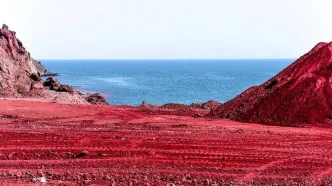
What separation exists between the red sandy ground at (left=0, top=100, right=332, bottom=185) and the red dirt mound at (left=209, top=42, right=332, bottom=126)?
2172 millimetres

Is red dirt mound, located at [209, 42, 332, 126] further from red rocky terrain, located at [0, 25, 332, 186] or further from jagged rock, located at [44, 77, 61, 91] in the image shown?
jagged rock, located at [44, 77, 61, 91]

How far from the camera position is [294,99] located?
1187 inches

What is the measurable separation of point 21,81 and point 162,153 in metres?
35.4

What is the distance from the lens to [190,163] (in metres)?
17.6

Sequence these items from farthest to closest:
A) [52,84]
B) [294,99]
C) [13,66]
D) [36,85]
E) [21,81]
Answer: [52,84] → [36,85] → [13,66] → [21,81] → [294,99]

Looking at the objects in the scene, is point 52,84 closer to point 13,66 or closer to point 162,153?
point 13,66

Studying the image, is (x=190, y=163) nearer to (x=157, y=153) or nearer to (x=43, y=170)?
(x=157, y=153)

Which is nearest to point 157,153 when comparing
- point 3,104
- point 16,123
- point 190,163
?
point 190,163

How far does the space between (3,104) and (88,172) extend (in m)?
20.8

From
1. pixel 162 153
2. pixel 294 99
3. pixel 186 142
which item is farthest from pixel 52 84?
pixel 162 153

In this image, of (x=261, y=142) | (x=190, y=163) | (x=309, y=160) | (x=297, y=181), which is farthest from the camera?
(x=261, y=142)

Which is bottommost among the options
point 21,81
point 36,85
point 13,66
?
point 36,85

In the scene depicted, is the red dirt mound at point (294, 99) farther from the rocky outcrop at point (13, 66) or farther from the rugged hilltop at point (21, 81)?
the rocky outcrop at point (13, 66)

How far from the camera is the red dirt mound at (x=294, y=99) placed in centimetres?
2944
